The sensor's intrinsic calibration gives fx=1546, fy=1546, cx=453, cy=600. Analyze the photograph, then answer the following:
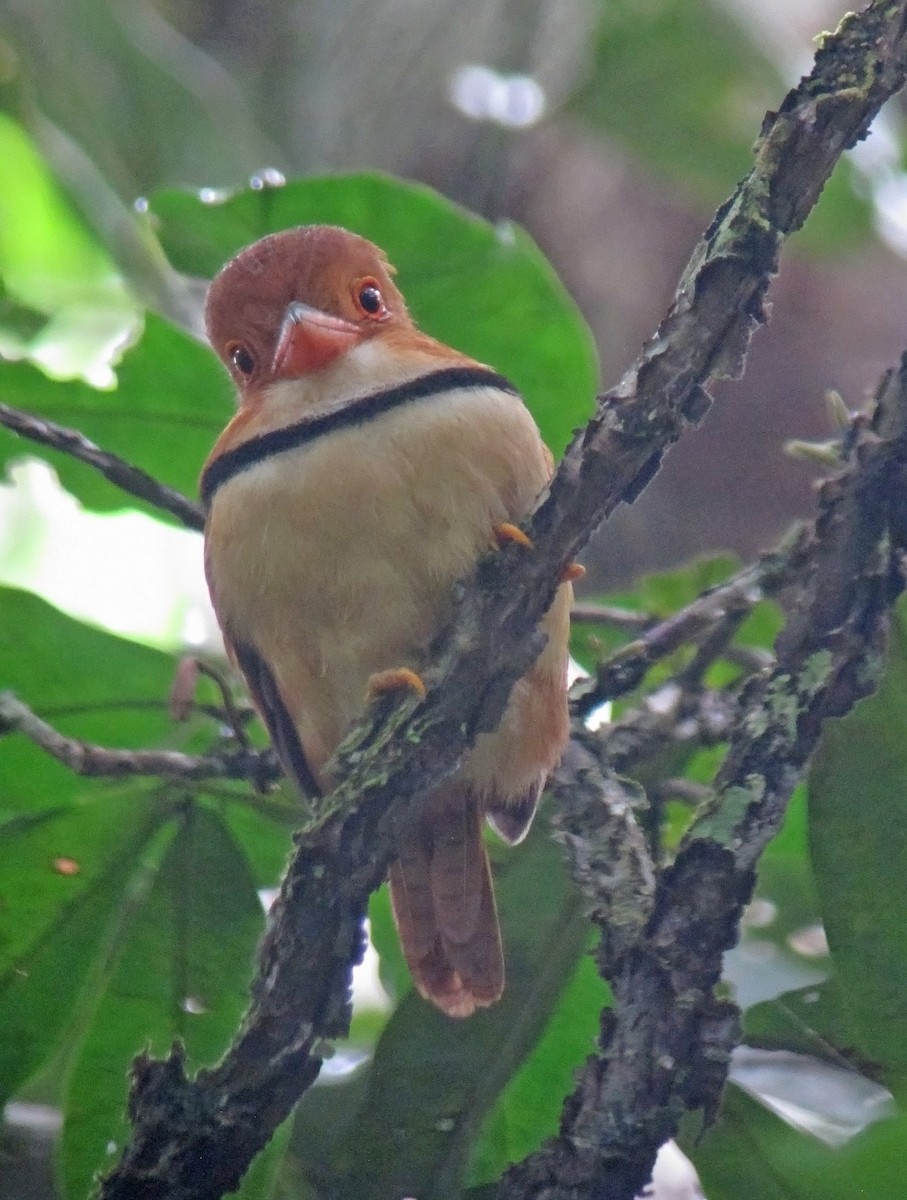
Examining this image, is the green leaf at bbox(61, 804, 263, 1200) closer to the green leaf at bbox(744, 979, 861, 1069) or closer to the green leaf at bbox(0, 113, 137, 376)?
the green leaf at bbox(744, 979, 861, 1069)

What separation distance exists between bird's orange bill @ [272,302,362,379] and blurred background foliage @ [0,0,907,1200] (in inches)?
9.7


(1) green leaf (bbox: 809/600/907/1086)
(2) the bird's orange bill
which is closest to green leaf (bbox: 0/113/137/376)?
(2) the bird's orange bill

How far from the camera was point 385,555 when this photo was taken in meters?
1.88

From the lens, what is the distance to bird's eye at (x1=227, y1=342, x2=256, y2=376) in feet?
7.43

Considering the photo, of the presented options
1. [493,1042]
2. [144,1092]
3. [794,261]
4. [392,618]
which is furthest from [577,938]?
[794,261]

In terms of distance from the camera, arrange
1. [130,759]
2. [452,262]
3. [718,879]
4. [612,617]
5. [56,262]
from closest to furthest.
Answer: [718,879] → [130,759] → [612,617] → [452,262] → [56,262]

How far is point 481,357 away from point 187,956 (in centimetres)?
102

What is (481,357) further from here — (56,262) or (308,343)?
(56,262)

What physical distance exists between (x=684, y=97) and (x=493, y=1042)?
7.85 feet

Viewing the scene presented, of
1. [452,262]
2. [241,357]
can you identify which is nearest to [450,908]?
[241,357]

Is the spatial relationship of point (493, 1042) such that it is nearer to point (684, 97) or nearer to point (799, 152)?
point (799, 152)

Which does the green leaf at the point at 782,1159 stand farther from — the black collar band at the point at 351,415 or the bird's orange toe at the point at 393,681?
the black collar band at the point at 351,415

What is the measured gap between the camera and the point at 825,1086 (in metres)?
1.96

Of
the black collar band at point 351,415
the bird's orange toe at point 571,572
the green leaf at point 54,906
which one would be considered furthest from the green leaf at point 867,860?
the green leaf at point 54,906
